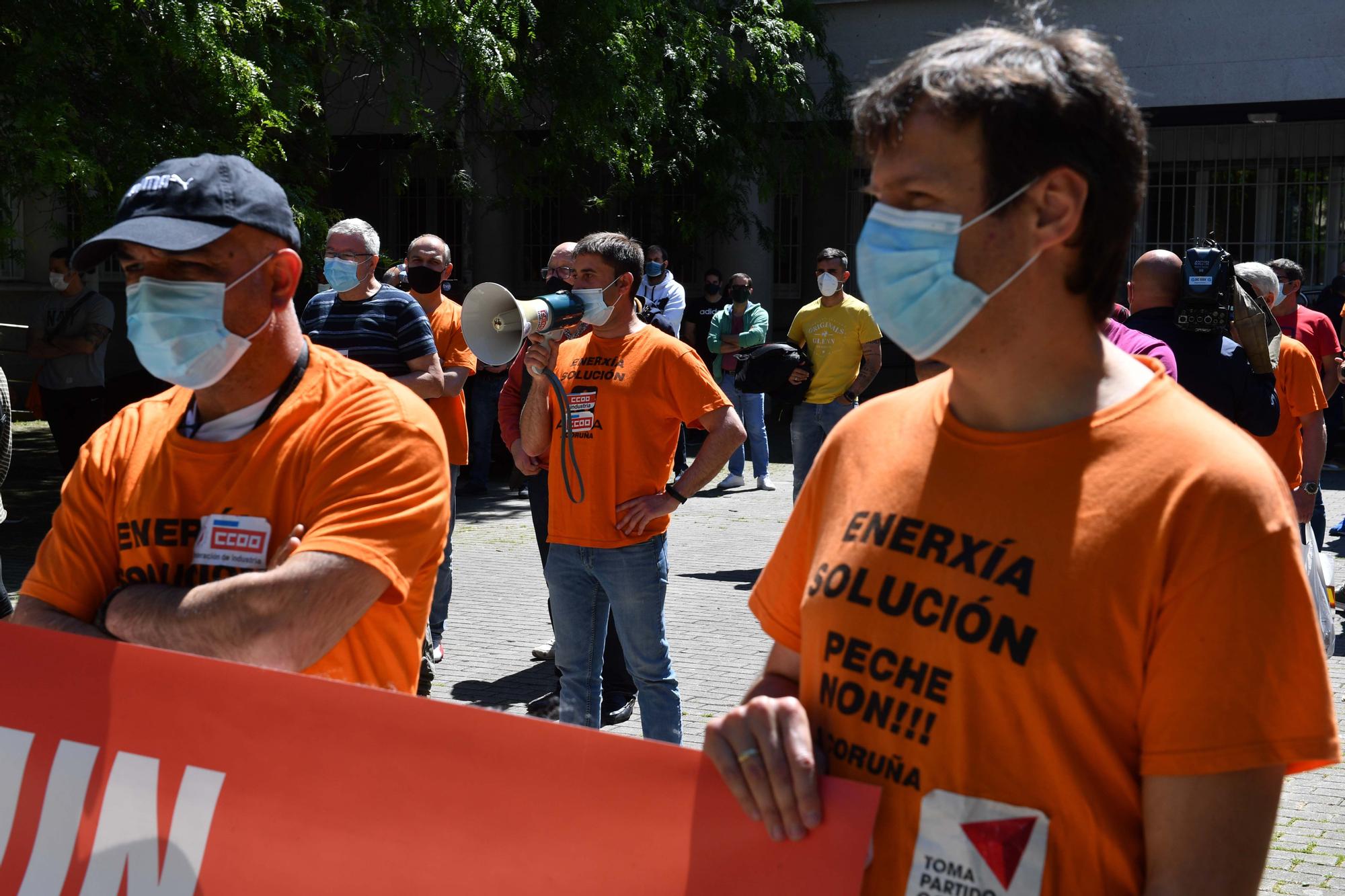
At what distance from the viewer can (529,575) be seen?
31.8ft

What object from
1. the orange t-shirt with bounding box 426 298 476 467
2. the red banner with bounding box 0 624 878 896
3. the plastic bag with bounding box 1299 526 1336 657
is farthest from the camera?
the orange t-shirt with bounding box 426 298 476 467

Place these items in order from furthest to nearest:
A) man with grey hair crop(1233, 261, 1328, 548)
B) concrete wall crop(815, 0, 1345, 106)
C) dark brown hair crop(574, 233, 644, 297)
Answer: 1. concrete wall crop(815, 0, 1345, 106)
2. man with grey hair crop(1233, 261, 1328, 548)
3. dark brown hair crop(574, 233, 644, 297)

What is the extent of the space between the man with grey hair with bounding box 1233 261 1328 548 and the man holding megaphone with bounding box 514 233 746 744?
293 cm

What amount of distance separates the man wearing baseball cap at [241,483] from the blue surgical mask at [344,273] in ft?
13.3

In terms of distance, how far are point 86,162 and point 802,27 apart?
11.9 m

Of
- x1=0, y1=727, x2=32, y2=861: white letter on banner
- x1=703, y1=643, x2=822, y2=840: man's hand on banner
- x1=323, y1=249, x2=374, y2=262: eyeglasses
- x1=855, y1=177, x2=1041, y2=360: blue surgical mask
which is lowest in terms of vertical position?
x1=0, y1=727, x2=32, y2=861: white letter on banner

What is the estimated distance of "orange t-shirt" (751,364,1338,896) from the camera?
59.0 inches

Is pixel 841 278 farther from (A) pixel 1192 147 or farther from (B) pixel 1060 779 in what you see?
(A) pixel 1192 147

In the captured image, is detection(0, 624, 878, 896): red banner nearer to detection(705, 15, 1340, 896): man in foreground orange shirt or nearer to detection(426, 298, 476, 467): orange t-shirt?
detection(705, 15, 1340, 896): man in foreground orange shirt

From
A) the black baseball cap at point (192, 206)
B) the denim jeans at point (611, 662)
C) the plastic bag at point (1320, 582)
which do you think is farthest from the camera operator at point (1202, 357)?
the black baseball cap at point (192, 206)

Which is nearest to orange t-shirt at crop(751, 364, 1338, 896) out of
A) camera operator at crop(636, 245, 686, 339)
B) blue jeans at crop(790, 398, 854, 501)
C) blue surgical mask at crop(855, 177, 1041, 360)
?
blue surgical mask at crop(855, 177, 1041, 360)

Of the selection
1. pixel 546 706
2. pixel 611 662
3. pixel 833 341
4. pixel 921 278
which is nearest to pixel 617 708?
pixel 611 662

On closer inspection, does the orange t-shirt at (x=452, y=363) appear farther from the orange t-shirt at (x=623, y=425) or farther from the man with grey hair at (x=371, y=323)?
the orange t-shirt at (x=623, y=425)

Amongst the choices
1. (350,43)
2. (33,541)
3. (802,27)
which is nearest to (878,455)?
(33,541)
